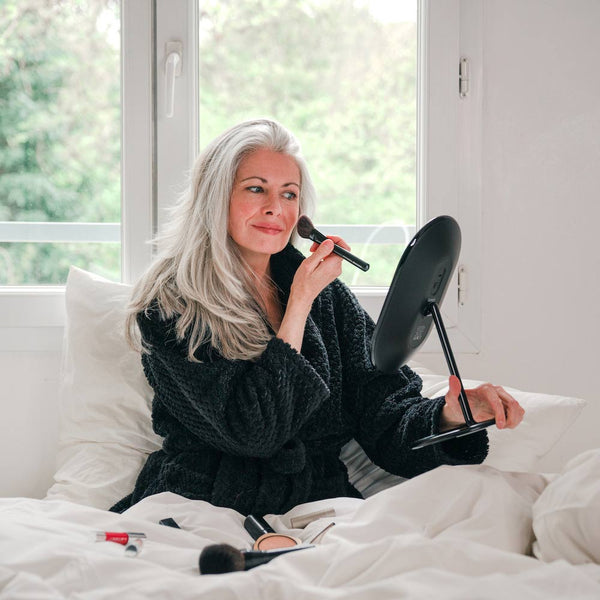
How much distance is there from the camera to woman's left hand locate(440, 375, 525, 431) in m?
1.25

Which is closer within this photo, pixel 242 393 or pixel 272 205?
pixel 242 393

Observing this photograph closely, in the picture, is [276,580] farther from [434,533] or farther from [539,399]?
[539,399]

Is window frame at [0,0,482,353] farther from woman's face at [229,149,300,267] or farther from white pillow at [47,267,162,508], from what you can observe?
woman's face at [229,149,300,267]

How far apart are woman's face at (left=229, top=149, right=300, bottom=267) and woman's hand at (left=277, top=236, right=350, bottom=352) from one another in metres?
0.12

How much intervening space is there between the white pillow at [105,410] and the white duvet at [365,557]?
13.8 inches

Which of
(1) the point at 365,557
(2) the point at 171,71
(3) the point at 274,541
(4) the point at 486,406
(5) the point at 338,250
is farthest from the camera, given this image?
(2) the point at 171,71

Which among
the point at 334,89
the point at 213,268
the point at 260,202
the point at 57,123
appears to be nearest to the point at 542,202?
the point at 334,89

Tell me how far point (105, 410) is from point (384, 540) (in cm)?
86

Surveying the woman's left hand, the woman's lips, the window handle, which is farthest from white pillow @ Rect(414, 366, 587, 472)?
the window handle

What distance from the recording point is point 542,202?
191cm

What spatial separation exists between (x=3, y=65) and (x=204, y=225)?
0.83 meters

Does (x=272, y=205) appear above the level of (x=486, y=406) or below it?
above

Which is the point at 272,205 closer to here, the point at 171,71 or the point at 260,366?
the point at 260,366

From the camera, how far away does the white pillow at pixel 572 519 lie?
36.0 inches
